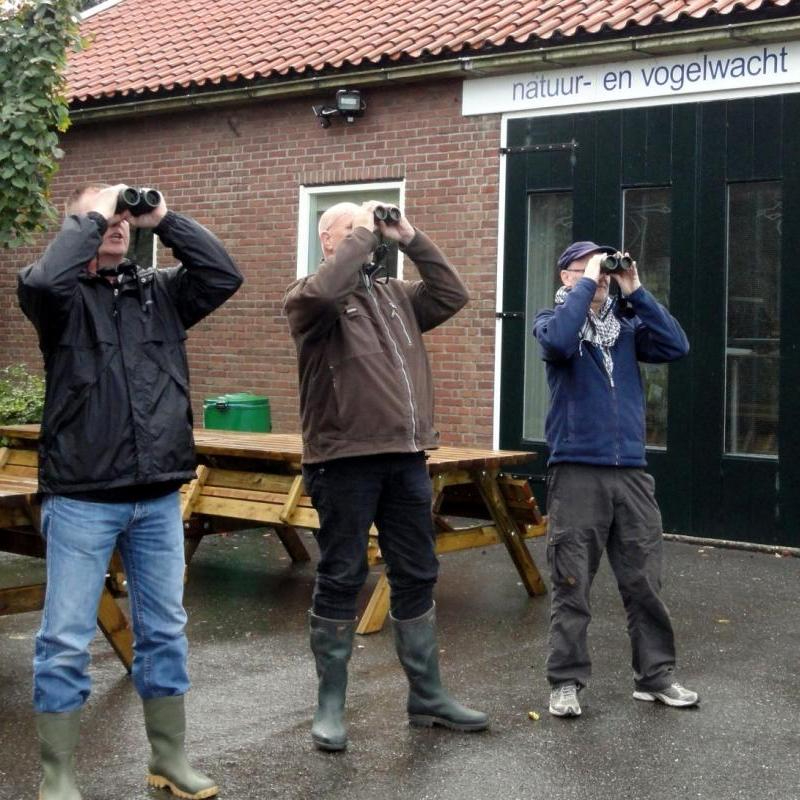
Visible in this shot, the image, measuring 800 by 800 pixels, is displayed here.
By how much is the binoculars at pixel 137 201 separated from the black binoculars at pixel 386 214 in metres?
0.91

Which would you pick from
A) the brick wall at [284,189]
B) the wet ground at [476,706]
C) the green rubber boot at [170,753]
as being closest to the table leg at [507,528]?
the wet ground at [476,706]

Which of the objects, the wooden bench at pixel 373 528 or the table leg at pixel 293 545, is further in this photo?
the table leg at pixel 293 545

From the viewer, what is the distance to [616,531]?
5559mm

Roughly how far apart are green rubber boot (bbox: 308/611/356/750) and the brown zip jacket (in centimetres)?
61

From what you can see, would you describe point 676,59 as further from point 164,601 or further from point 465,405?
point 164,601

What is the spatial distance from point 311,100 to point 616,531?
7348mm

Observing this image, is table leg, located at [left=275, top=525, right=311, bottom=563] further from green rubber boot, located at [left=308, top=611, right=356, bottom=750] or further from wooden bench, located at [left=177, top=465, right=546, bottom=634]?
green rubber boot, located at [left=308, top=611, right=356, bottom=750]

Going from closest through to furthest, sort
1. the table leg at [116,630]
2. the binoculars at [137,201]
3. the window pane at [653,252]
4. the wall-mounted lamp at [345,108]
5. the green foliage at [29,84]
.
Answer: the binoculars at [137,201]
the table leg at [116,630]
the window pane at [653,252]
the green foliage at [29,84]
the wall-mounted lamp at [345,108]

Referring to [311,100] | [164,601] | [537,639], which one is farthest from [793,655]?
[311,100]

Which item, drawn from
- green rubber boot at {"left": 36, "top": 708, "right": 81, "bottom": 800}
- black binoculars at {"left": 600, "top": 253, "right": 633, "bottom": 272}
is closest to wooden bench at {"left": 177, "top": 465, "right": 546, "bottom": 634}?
black binoculars at {"left": 600, "top": 253, "right": 633, "bottom": 272}

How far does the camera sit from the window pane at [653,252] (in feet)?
32.6

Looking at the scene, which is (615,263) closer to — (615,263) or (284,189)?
(615,263)

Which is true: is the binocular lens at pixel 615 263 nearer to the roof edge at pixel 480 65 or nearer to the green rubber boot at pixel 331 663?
the green rubber boot at pixel 331 663

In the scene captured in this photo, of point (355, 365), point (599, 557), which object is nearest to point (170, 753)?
point (355, 365)
